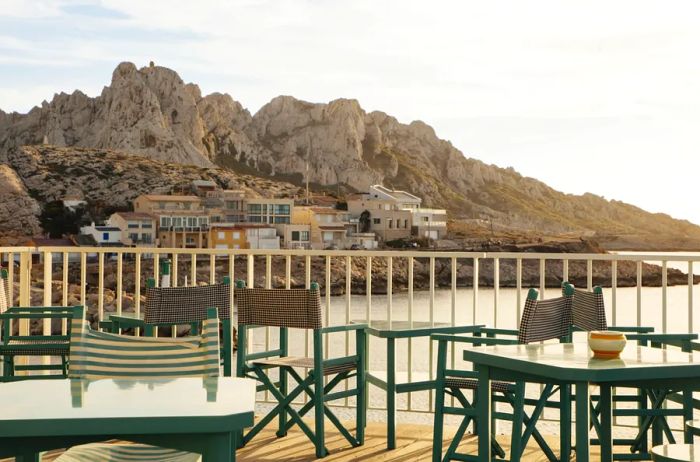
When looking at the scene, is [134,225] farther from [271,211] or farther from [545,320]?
[545,320]

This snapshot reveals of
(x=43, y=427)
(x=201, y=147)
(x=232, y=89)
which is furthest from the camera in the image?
(x=232, y=89)

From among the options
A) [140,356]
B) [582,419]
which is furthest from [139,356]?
[582,419]

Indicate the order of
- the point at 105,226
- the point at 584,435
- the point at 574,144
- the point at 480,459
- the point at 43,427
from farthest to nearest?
the point at 574,144, the point at 105,226, the point at 480,459, the point at 584,435, the point at 43,427

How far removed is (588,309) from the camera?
3.82m

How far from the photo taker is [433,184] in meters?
107

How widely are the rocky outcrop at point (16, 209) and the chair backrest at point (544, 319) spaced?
6552cm

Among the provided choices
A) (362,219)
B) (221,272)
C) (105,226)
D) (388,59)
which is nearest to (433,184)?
(388,59)

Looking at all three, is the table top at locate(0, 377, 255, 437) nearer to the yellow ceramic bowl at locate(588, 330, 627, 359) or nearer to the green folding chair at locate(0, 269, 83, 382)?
the yellow ceramic bowl at locate(588, 330, 627, 359)

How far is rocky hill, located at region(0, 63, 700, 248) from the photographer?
94688 millimetres

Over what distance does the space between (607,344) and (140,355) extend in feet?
4.75

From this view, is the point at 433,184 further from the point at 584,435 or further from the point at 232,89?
the point at 584,435

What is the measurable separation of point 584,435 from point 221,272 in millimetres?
50497

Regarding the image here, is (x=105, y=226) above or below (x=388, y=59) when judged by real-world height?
below

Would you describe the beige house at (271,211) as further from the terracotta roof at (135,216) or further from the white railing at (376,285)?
the white railing at (376,285)
